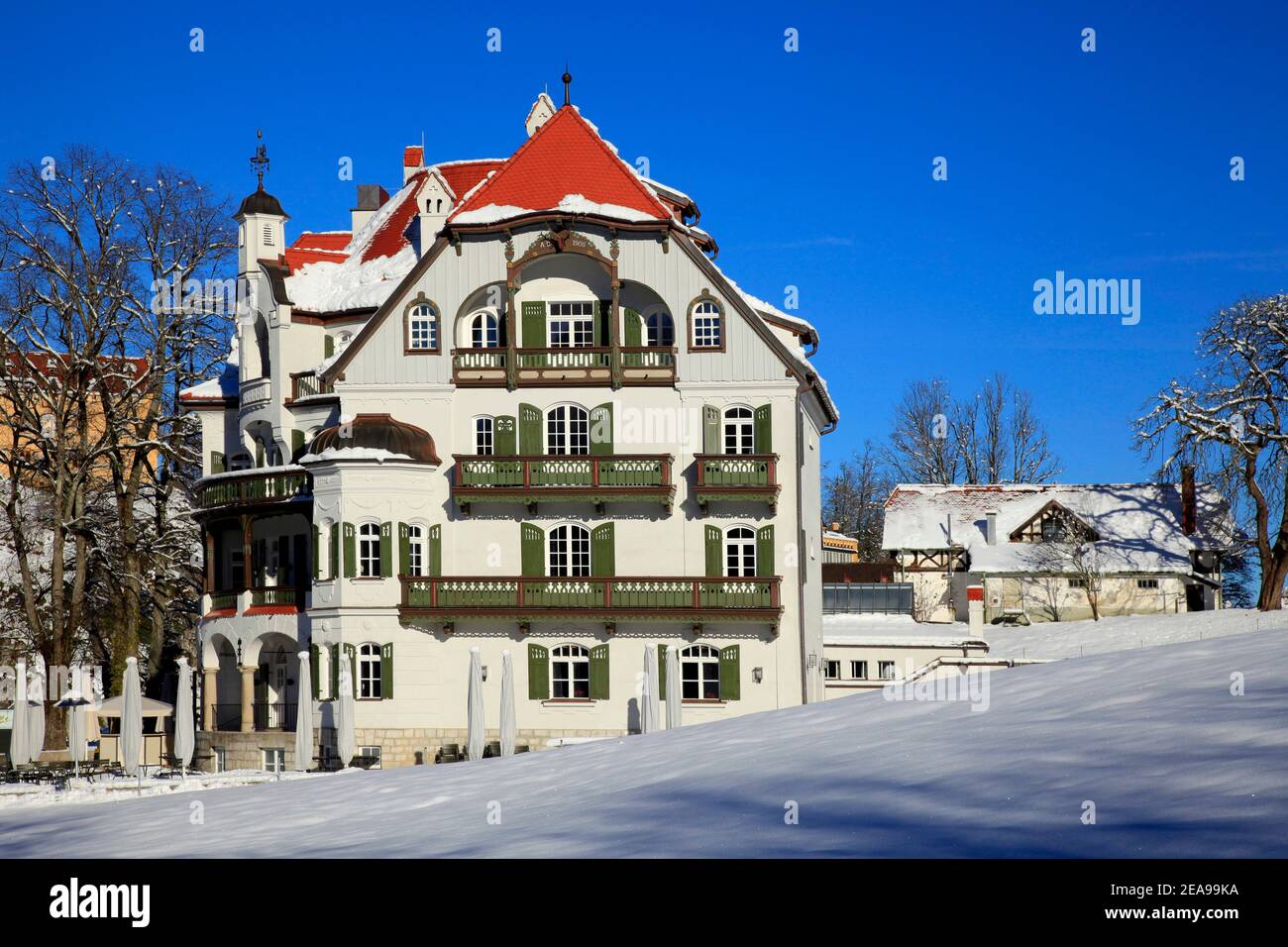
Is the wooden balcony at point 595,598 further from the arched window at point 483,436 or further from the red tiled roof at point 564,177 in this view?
the red tiled roof at point 564,177

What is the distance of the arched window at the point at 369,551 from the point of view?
40.2 m

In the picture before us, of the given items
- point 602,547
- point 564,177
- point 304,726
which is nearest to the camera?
point 304,726

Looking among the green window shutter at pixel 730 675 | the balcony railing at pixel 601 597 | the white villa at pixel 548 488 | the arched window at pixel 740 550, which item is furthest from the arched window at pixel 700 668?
the arched window at pixel 740 550

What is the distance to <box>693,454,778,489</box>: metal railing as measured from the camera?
39.8m

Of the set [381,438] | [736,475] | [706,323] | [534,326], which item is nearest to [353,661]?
[381,438]

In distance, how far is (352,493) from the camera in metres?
39.9

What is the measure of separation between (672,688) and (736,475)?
6957 mm

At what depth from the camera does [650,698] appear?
1347 inches

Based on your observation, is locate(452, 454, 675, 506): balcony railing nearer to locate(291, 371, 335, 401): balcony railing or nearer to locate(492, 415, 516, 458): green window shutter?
locate(492, 415, 516, 458): green window shutter

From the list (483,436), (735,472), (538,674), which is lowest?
(538,674)

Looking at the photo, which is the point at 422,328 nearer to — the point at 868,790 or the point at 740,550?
the point at 740,550

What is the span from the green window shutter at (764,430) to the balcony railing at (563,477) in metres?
2.45

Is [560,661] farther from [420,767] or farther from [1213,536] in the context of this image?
[1213,536]

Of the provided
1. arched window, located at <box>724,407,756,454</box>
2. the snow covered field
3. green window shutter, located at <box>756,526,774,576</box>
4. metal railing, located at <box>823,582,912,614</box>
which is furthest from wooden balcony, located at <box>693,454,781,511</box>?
the snow covered field
